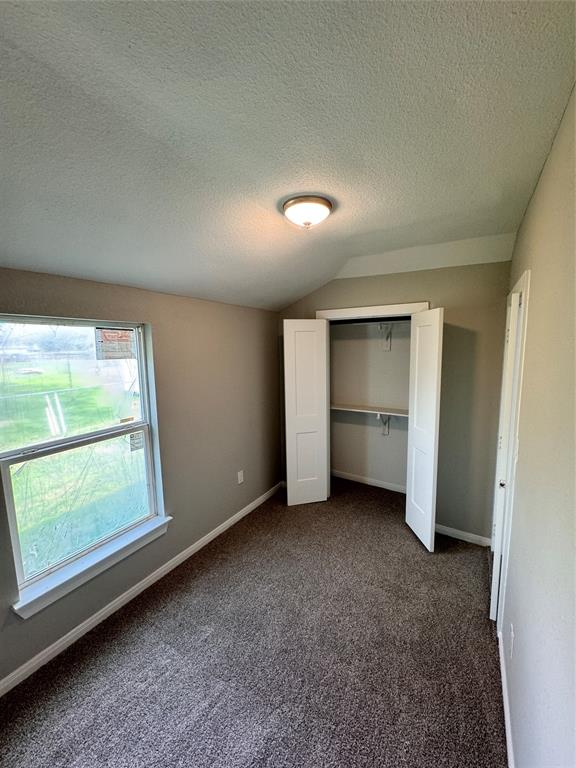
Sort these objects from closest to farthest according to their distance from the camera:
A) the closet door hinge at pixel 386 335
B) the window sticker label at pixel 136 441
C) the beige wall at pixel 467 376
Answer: the window sticker label at pixel 136 441, the beige wall at pixel 467 376, the closet door hinge at pixel 386 335

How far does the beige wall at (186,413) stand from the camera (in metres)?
1.71

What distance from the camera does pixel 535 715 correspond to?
39.2 inches

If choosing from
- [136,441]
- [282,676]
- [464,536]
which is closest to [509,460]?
[464,536]

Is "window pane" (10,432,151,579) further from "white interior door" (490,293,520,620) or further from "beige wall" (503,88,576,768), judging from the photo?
"white interior door" (490,293,520,620)

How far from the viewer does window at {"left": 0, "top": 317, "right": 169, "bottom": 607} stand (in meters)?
1.71

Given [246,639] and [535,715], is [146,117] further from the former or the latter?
[246,639]

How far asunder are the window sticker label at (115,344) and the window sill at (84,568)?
1.25 metres

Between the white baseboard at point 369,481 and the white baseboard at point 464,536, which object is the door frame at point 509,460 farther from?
the white baseboard at point 369,481

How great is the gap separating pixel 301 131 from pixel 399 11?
45cm

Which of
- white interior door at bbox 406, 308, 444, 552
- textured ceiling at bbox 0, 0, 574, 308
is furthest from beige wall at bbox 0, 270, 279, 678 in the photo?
white interior door at bbox 406, 308, 444, 552

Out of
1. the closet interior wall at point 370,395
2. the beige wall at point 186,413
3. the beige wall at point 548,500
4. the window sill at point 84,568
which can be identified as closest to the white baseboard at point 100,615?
the beige wall at point 186,413

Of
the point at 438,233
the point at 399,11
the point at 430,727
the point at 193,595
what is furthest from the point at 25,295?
the point at 430,727

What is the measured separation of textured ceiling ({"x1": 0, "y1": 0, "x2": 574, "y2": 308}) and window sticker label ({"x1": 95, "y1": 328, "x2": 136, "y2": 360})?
15.5 inches

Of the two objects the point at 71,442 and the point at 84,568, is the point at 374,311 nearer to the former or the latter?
the point at 71,442
